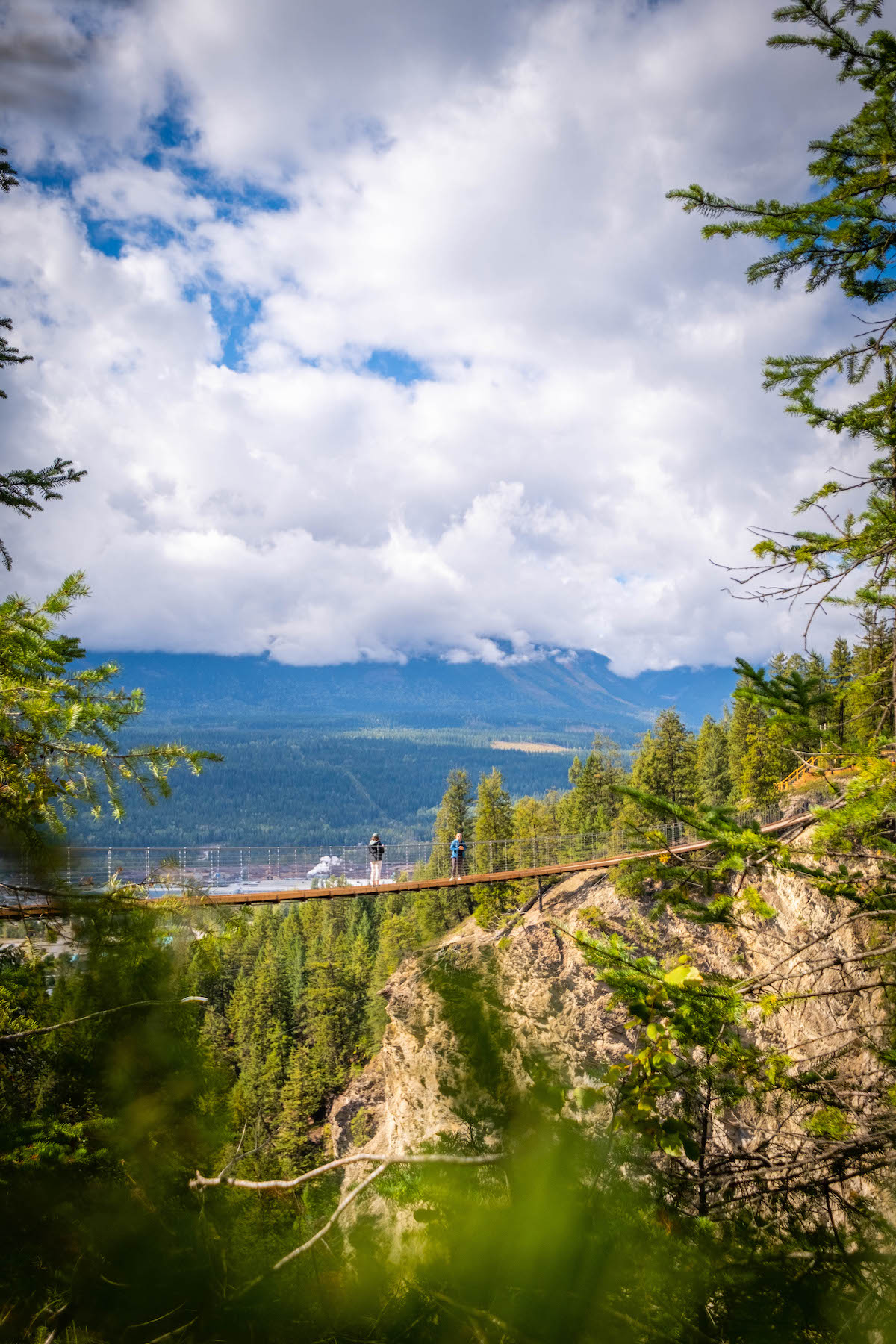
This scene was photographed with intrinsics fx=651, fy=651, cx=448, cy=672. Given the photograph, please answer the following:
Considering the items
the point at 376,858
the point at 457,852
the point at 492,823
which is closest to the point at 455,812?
the point at 492,823

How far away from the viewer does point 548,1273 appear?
2.08 meters

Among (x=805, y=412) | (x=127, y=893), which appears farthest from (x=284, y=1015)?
(x=805, y=412)

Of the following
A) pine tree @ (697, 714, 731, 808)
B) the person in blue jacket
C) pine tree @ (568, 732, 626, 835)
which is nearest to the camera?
the person in blue jacket

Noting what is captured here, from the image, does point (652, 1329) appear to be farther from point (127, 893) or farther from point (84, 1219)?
point (127, 893)

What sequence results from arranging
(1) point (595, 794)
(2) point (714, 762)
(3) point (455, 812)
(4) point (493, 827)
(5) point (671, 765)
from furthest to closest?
(2) point (714, 762)
(1) point (595, 794)
(3) point (455, 812)
(4) point (493, 827)
(5) point (671, 765)

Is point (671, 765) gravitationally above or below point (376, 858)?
above

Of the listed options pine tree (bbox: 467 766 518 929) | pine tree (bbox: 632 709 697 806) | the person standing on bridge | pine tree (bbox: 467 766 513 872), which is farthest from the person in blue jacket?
pine tree (bbox: 467 766 513 872)

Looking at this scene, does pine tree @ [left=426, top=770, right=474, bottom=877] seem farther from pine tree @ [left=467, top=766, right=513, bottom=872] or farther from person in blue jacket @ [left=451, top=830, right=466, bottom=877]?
person in blue jacket @ [left=451, top=830, right=466, bottom=877]

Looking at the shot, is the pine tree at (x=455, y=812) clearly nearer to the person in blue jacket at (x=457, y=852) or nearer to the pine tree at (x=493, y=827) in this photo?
the pine tree at (x=493, y=827)

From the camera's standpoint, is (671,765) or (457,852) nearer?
(457,852)

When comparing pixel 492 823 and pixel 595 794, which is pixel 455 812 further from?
pixel 595 794

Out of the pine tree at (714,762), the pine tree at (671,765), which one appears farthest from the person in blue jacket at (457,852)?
the pine tree at (714,762)

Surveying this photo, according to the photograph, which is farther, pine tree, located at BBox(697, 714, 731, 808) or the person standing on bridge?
pine tree, located at BBox(697, 714, 731, 808)

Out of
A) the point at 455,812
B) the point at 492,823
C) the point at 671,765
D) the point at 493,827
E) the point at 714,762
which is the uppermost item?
the point at 671,765
